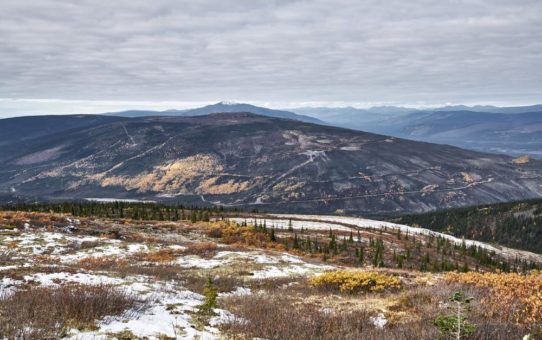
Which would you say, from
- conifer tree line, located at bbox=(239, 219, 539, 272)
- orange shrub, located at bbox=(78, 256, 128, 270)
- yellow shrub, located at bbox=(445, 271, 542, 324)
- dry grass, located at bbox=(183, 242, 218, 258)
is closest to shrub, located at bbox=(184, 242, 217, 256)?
dry grass, located at bbox=(183, 242, 218, 258)

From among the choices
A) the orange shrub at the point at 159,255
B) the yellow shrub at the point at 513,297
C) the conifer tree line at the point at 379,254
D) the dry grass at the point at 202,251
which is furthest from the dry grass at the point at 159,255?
the yellow shrub at the point at 513,297

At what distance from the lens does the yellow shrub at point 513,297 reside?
11.5 meters

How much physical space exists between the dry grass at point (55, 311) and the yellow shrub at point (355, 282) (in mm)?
13062

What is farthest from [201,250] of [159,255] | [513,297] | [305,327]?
[305,327]

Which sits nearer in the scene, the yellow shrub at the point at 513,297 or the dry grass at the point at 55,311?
the dry grass at the point at 55,311

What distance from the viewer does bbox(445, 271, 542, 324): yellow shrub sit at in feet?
37.7

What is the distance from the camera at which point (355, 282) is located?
22266 mm

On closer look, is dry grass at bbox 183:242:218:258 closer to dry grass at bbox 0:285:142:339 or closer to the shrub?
the shrub

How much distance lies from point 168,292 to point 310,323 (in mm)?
7434

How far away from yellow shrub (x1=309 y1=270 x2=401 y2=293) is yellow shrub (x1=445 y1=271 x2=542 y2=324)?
14.6 feet

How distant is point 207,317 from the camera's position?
11891mm

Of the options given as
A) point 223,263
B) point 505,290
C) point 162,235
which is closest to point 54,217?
point 162,235

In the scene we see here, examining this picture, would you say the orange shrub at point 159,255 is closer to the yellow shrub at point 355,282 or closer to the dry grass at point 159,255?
the dry grass at point 159,255

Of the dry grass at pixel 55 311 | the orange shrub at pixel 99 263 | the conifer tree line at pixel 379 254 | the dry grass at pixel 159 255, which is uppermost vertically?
the dry grass at pixel 55 311
